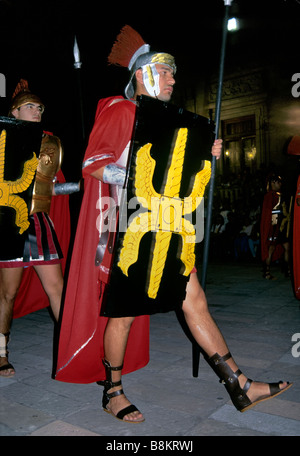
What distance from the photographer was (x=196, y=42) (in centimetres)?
1341

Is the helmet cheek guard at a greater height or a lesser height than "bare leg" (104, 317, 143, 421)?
greater

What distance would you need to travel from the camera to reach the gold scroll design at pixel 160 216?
1704mm

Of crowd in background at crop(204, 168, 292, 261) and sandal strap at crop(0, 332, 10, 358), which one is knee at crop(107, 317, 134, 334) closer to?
sandal strap at crop(0, 332, 10, 358)

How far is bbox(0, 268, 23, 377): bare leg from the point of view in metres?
2.45

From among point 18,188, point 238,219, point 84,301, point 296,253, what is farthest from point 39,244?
point 238,219

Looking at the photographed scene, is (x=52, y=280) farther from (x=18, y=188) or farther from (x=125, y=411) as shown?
(x=125, y=411)

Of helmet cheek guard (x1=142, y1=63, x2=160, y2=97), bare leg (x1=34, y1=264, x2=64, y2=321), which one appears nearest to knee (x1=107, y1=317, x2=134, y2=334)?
bare leg (x1=34, y1=264, x2=64, y2=321)

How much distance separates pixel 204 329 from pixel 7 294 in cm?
126

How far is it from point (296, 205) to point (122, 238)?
271 centimetres

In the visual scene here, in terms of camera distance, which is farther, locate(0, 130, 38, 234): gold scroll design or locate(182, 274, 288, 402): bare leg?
locate(0, 130, 38, 234): gold scroll design

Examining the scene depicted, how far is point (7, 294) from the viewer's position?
8.12ft

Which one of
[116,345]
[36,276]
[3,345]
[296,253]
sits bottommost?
[3,345]
